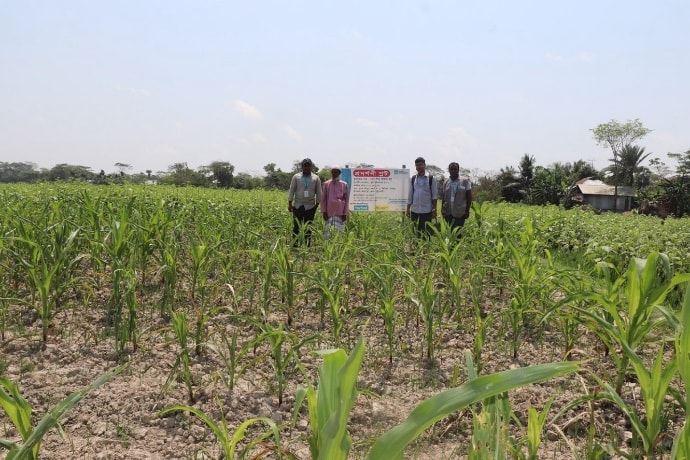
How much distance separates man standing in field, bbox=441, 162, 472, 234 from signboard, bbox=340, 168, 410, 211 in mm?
1711

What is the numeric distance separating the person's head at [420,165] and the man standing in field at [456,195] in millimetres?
356

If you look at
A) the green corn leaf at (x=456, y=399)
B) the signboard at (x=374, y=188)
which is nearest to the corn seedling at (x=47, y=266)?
the green corn leaf at (x=456, y=399)

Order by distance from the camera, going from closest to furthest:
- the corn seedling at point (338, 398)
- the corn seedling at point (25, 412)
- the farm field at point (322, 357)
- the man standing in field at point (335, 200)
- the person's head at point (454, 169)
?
the corn seedling at point (338, 398) < the corn seedling at point (25, 412) < the farm field at point (322, 357) < the person's head at point (454, 169) < the man standing in field at point (335, 200)

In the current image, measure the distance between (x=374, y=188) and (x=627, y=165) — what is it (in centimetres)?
4483

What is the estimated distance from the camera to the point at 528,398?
271cm

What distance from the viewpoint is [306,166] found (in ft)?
21.9

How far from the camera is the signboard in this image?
8547 mm

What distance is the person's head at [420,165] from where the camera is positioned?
682cm

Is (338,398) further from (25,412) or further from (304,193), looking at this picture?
(304,193)

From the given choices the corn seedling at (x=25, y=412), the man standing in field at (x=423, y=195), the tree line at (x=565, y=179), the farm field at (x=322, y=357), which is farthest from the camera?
the tree line at (x=565, y=179)

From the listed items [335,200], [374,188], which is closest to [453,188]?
[335,200]

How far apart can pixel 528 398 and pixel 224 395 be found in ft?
5.48

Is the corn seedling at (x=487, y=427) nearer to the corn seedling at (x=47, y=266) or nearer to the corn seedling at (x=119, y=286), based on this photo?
the corn seedling at (x=119, y=286)

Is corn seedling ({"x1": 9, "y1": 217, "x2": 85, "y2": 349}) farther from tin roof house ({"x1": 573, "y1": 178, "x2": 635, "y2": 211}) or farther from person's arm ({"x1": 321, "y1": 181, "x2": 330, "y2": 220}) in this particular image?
tin roof house ({"x1": 573, "y1": 178, "x2": 635, "y2": 211})
